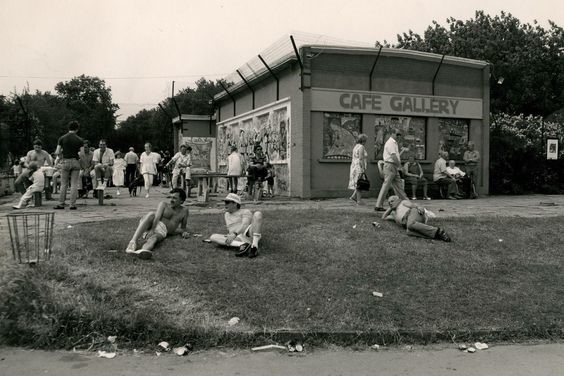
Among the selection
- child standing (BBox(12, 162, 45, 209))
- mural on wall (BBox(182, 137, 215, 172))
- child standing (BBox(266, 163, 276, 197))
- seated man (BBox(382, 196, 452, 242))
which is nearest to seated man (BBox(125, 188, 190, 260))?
seated man (BBox(382, 196, 452, 242))

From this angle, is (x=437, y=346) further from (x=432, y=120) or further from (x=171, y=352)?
(x=432, y=120)

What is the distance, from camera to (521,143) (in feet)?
66.4

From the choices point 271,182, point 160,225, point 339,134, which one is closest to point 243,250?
point 160,225

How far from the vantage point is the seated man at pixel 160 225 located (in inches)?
295

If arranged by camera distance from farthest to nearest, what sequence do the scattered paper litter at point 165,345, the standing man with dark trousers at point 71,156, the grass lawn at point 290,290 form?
the standing man with dark trousers at point 71,156
the grass lawn at point 290,290
the scattered paper litter at point 165,345

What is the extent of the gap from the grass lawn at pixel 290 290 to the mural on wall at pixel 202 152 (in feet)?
60.2

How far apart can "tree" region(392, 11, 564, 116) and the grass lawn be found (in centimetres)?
2673

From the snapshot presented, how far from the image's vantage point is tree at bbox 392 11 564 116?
3325 centimetres

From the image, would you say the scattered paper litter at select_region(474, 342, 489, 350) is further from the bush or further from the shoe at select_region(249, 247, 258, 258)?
the bush

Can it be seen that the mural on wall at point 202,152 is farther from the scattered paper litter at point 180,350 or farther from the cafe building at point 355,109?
the scattered paper litter at point 180,350

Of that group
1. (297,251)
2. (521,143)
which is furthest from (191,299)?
(521,143)

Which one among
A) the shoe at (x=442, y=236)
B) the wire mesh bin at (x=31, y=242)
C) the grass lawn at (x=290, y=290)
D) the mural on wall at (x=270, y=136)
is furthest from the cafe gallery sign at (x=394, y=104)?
the wire mesh bin at (x=31, y=242)

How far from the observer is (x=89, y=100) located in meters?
71.1

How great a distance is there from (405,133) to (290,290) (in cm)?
1202
